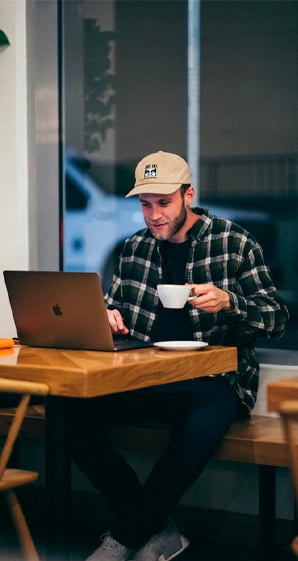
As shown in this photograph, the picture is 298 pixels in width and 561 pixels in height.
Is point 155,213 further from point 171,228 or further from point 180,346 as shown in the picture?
point 180,346

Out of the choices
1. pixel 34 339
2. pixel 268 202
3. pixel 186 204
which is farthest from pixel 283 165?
pixel 34 339

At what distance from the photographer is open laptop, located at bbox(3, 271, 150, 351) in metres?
2.37

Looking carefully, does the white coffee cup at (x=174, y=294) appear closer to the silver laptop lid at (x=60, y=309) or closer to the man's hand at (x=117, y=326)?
the silver laptop lid at (x=60, y=309)

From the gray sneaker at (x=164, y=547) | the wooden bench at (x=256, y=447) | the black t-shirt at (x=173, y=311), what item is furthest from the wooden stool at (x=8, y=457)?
the black t-shirt at (x=173, y=311)

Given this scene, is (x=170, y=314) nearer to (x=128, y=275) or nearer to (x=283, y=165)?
(x=128, y=275)

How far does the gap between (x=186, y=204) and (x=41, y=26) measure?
1.18 meters

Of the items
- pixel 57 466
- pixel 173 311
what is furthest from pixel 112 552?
pixel 173 311

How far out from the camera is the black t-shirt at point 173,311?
9.69 ft

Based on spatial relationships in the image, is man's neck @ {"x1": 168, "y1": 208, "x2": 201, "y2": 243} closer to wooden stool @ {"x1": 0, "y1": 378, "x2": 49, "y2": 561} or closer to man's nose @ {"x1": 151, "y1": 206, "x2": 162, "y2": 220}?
man's nose @ {"x1": 151, "y1": 206, "x2": 162, "y2": 220}

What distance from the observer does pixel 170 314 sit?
2.97 metres

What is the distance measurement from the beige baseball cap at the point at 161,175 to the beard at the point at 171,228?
0.33 ft

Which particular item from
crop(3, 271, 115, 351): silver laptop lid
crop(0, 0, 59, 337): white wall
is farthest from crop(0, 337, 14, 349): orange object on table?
crop(0, 0, 59, 337): white wall

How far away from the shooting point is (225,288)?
2.93 meters

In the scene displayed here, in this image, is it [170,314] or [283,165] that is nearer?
[170,314]
